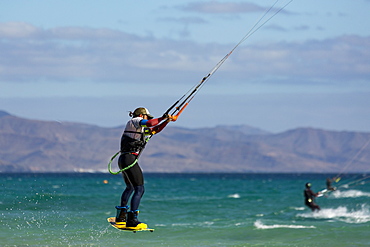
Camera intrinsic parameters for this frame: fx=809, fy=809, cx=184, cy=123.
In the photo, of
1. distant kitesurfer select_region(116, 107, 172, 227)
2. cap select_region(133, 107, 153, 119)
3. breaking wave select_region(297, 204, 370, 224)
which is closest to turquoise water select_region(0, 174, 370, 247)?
breaking wave select_region(297, 204, 370, 224)

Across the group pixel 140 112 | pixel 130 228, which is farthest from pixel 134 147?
pixel 130 228

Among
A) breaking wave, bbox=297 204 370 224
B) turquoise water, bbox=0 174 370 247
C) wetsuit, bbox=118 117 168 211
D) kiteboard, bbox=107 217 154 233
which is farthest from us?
breaking wave, bbox=297 204 370 224

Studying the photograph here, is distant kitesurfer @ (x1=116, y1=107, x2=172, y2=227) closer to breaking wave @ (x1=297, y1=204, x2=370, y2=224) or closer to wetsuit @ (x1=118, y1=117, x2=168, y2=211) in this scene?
wetsuit @ (x1=118, y1=117, x2=168, y2=211)

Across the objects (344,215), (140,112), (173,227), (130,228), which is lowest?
(130,228)

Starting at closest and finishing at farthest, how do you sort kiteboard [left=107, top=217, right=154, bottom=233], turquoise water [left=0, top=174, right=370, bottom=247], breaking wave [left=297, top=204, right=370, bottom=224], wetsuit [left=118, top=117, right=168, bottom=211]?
wetsuit [left=118, top=117, right=168, bottom=211] → kiteboard [left=107, top=217, right=154, bottom=233] → turquoise water [left=0, top=174, right=370, bottom=247] → breaking wave [left=297, top=204, right=370, bottom=224]

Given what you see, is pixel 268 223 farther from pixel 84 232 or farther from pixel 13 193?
pixel 13 193

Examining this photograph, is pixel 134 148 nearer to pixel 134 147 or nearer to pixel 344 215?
pixel 134 147

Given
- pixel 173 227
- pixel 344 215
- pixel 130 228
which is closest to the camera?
pixel 130 228

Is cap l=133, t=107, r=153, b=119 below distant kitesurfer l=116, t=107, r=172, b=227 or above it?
above

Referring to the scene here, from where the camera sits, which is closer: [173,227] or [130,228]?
[130,228]

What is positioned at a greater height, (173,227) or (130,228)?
(173,227)

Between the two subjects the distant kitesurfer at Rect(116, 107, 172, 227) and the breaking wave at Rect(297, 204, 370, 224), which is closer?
the distant kitesurfer at Rect(116, 107, 172, 227)

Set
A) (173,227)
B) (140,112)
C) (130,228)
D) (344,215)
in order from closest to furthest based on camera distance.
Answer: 1. (140,112)
2. (130,228)
3. (173,227)
4. (344,215)

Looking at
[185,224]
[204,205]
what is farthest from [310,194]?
[204,205]
